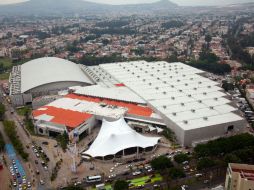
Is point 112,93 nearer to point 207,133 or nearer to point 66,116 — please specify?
point 66,116

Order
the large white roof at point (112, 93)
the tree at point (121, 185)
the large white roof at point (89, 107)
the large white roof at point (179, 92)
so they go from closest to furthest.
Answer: the tree at point (121, 185) < the large white roof at point (179, 92) < the large white roof at point (89, 107) < the large white roof at point (112, 93)

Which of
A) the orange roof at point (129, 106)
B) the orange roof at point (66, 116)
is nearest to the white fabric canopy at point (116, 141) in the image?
the orange roof at point (66, 116)

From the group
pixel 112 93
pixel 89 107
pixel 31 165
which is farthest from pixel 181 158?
pixel 112 93

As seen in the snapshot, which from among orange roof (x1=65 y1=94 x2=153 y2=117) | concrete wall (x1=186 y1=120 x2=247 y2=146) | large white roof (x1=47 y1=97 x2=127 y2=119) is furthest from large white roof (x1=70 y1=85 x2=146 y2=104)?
concrete wall (x1=186 y1=120 x2=247 y2=146)

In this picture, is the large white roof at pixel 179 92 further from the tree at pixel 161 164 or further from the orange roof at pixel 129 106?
the tree at pixel 161 164

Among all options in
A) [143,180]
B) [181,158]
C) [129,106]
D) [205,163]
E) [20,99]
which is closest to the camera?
[143,180]

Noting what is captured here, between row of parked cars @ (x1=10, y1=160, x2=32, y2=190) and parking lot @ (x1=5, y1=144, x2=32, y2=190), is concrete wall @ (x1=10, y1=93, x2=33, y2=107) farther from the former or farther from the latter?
row of parked cars @ (x1=10, y1=160, x2=32, y2=190)
